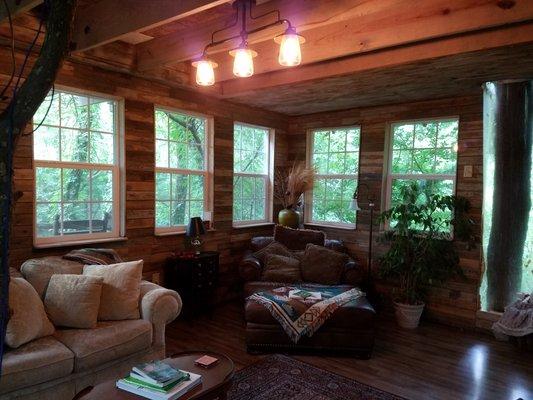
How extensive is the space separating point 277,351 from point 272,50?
264cm

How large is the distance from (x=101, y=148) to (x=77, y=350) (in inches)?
74.0

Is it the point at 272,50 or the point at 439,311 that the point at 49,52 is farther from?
the point at 439,311

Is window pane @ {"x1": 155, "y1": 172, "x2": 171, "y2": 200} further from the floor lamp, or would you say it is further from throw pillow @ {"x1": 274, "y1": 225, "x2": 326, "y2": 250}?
the floor lamp

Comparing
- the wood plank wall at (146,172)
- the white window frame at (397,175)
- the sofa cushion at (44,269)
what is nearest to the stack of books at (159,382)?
the sofa cushion at (44,269)

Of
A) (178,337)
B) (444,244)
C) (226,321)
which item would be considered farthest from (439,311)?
(178,337)

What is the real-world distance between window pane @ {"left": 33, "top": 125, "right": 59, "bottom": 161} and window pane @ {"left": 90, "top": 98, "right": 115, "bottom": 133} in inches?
13.8

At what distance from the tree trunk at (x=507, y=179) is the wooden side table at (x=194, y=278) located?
2847mm

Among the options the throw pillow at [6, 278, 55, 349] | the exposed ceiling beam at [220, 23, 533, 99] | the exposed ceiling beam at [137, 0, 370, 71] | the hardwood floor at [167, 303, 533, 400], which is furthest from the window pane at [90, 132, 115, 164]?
the hardwood floor at [167, 303, 533, 400]

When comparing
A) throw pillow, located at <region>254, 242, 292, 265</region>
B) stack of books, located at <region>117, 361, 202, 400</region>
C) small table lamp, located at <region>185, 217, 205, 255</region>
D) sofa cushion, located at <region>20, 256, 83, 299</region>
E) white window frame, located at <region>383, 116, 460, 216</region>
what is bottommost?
stack of books, located at <region>117, 361, 202, 400</region>

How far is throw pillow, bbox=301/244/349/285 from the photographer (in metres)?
4.09

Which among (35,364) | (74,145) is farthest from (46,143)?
(35,364)

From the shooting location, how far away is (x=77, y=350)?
2.32 m

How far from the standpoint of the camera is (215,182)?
4.50 m

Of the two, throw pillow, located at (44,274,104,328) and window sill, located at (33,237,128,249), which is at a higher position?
window sill, located at (33,237,128,249)
